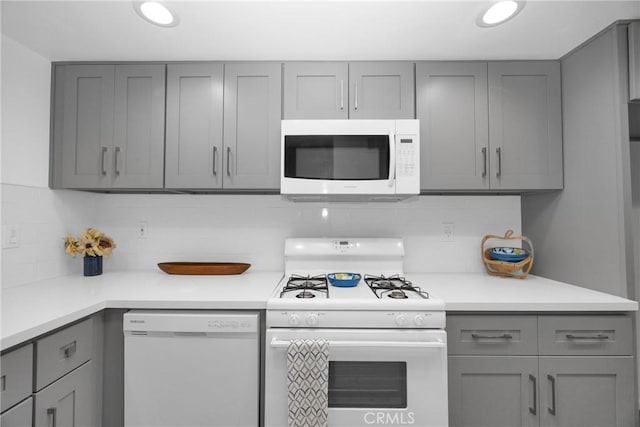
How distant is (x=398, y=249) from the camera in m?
2.02

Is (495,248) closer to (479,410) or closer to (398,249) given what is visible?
(398,249)

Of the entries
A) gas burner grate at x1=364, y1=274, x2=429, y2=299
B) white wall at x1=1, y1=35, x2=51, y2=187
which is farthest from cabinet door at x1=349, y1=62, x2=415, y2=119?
white wall at x1=1, y1=35, x2=51, y2=187

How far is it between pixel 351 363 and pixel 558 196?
1527 mm

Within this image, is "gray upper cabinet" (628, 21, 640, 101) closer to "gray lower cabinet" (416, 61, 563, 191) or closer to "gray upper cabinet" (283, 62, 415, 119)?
"gray lower cabinet" (416, 61, 563, 191)

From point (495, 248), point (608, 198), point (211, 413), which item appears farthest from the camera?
point (495, 248)

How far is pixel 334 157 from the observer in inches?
66.8

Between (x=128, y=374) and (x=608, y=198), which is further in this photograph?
(x=608, y=198)

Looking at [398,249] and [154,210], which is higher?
[154,210]

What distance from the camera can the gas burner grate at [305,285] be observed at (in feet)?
4.95

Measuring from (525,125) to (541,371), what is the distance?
1.29m

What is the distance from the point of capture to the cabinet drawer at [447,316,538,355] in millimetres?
1395

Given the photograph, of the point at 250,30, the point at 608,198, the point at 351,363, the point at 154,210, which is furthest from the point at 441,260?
the point at 154,210

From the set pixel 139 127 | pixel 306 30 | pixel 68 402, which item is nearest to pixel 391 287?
pixel 306 30

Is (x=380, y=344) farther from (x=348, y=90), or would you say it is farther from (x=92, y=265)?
(x=92, y=265)
